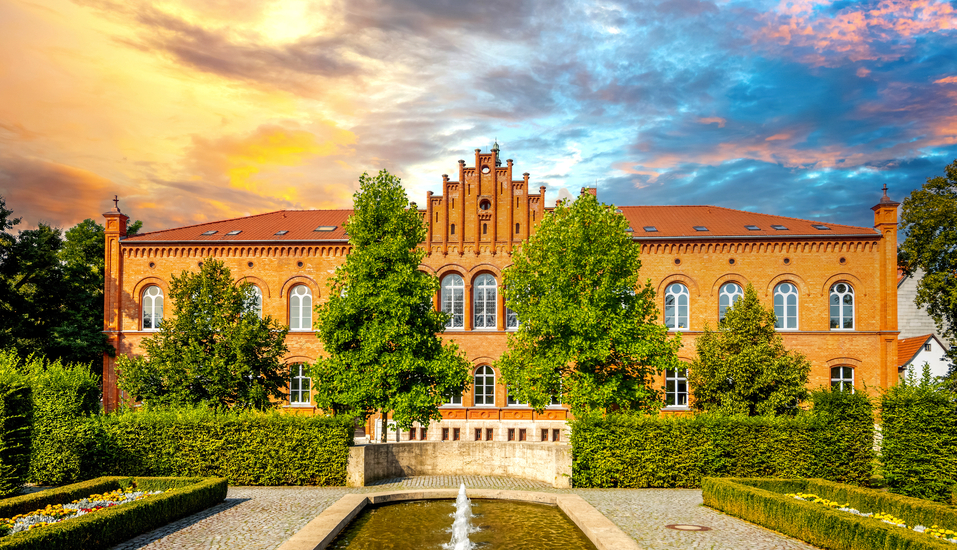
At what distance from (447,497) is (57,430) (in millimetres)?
11047

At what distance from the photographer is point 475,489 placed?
1769 centimetres

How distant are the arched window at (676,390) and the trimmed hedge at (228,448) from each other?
60.2 feet

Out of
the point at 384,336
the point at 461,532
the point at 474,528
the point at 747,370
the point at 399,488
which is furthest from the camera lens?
the point at 747,370

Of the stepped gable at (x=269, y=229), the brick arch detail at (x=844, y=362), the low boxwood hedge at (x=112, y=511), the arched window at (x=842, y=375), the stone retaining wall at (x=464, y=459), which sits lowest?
the stone retaining wall at (x=464, y=459)

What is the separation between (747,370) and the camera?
76.0 ft

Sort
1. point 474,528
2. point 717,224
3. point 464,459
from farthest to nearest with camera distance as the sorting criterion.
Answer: point 717,224 < point 464,459 < point 474,528

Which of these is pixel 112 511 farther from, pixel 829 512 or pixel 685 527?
pixel 829 512

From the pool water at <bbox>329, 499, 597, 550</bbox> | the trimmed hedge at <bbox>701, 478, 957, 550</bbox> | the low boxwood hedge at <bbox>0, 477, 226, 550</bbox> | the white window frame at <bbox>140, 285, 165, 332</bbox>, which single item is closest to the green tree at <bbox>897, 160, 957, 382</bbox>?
the trimmed hedge at <bbox>701, 478, 957, 550</bbox>

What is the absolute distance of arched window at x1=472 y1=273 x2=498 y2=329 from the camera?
31938 mm

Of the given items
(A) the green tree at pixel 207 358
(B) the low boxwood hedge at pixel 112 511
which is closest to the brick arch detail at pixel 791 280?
(A) the green tree at pixel 207 358

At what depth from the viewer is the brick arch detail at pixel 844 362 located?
30812 mm

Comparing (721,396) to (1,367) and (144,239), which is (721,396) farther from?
(144,239)

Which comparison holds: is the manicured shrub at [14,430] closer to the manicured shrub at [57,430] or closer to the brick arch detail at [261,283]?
the manicured shrub at [57,430]

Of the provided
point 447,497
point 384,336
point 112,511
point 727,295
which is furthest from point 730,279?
point 112,511
